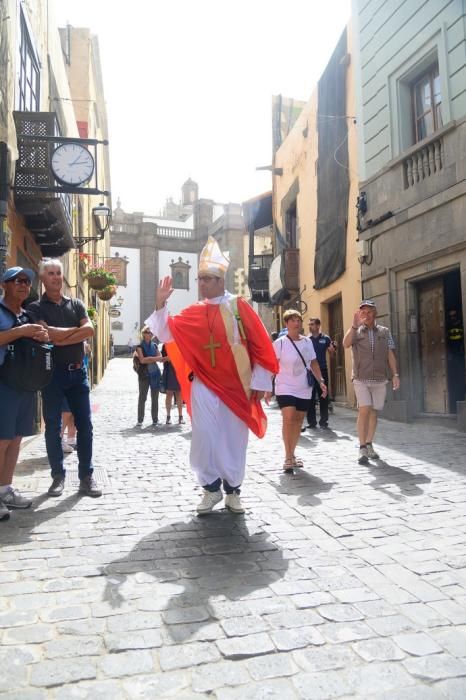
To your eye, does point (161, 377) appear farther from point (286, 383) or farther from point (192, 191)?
point (192, 191)

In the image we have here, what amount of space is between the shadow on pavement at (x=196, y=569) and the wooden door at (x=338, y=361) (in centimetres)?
1037

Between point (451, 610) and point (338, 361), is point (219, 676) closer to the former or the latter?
point (451, 610)

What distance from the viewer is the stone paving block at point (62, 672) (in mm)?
2043

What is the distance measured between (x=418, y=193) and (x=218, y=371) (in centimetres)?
711

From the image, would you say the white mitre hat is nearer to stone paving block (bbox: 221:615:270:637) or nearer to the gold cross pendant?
the gold cross pendant

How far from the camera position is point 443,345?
997 centimetres

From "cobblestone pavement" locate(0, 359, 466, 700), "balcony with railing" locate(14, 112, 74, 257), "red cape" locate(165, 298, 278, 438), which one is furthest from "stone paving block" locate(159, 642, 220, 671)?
"balcony with railing" locate(14, 112, 74, 257)

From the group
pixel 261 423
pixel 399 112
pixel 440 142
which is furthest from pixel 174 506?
pixel 399 112

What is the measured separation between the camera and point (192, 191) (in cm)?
7644

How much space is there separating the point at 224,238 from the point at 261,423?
44814 millimetres

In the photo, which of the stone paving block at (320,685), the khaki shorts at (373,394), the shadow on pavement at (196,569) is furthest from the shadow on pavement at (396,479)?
the stone paving block at (320,685)

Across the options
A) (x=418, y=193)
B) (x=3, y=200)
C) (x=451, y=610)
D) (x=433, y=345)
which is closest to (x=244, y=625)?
(x=451, y=610)

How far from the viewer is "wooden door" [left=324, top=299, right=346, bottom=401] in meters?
14.2

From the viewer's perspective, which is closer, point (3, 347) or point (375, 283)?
point (3, 347)
